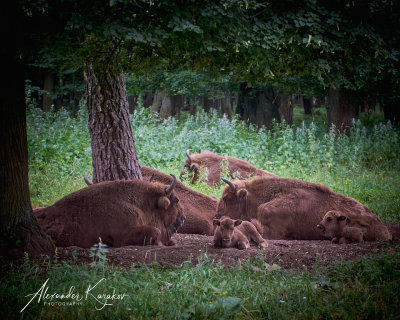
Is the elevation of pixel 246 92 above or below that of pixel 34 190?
above

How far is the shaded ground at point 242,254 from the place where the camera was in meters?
6.18

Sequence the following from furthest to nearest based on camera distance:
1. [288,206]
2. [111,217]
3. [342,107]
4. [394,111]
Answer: [394,111] → [342,107] → [288,206] → [111,217]

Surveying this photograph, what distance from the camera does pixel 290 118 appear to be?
1021 inches

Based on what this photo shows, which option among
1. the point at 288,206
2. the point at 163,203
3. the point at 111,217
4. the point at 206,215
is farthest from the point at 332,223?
the point at 111,217

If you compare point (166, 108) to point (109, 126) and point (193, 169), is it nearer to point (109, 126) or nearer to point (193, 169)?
point (193, 169)

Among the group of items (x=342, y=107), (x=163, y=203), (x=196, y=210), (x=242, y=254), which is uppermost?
(x=342, y=107)

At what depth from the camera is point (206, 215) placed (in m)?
9.63

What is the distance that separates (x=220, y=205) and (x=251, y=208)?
66 cm

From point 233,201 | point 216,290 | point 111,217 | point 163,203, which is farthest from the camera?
point 233,201

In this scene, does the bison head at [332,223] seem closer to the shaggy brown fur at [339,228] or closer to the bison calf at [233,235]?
the shaggy brown fur at [339,228]

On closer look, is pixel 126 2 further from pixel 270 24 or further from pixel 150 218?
pixel 150 218

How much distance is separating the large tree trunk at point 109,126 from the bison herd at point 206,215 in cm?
101

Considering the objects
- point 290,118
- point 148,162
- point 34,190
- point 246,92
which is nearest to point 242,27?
point 34,190

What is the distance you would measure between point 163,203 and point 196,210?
1.77 m
